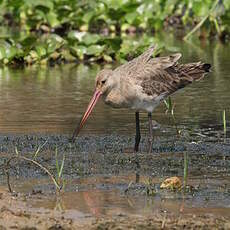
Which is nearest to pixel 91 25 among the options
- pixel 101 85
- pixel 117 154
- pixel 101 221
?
pixel 101 85

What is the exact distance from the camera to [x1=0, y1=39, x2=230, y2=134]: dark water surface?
12.2 meters

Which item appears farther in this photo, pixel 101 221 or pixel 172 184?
pixel 172 184

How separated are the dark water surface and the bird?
40.4 inches

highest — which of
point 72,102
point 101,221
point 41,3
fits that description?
point 41,3

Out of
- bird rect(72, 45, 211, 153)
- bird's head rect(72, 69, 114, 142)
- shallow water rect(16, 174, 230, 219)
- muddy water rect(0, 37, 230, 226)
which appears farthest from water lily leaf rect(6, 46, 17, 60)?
shallow water rect(16, 174, 230, 219)

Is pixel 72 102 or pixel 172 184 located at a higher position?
pixel 72 102

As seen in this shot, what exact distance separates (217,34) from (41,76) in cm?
742

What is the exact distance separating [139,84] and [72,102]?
12.2 ft

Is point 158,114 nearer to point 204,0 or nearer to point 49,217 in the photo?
point 49,217

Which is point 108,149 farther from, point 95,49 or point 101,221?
point 95,49

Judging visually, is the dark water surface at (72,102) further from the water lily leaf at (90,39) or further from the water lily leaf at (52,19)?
the water lily leaf at (52,19)

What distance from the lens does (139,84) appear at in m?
10.5

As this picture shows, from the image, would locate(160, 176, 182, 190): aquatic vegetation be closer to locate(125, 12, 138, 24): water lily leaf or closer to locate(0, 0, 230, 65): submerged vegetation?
locate(0, 0, 230, 65): submerged vegetation

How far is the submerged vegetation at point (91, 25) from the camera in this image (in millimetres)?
18703
